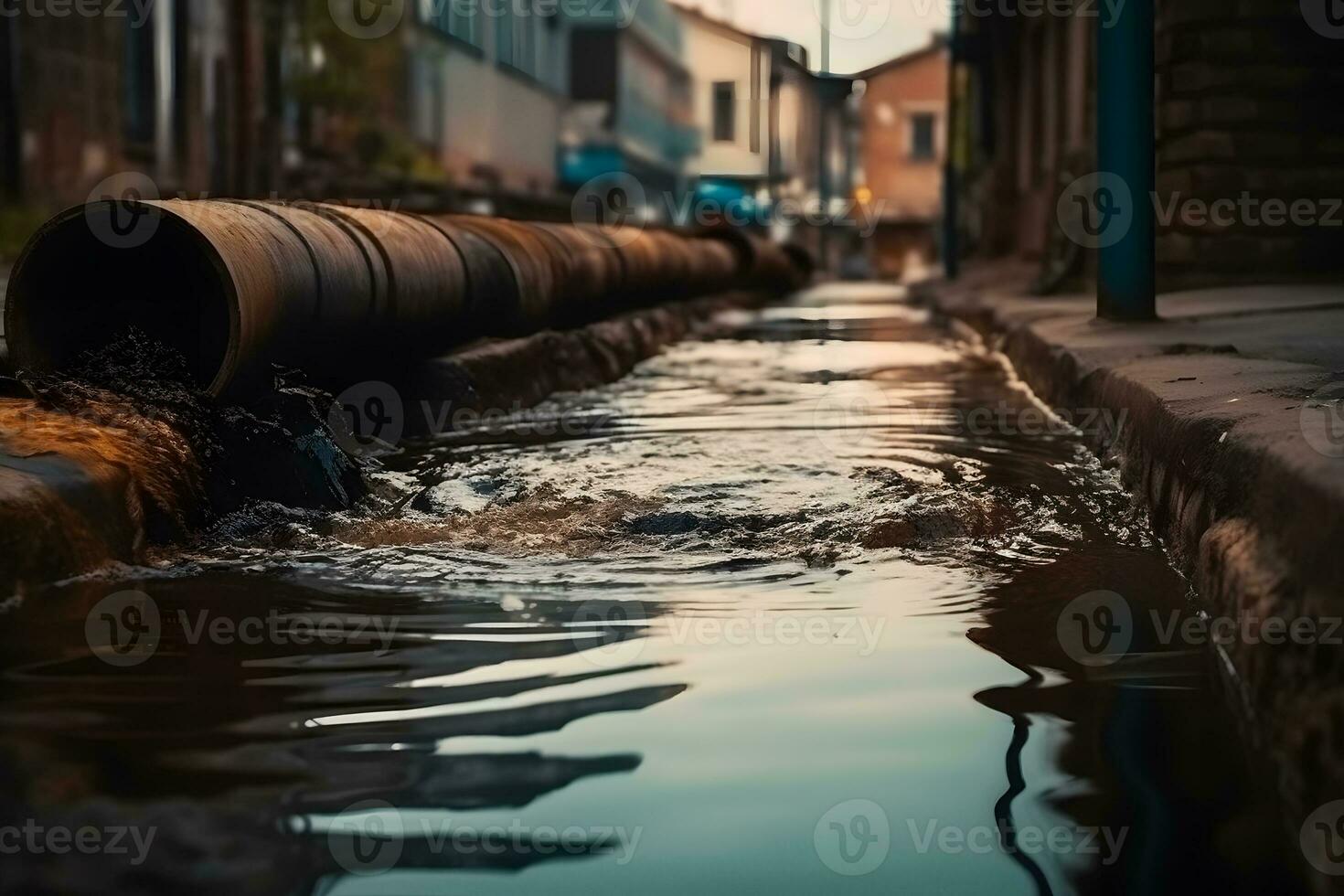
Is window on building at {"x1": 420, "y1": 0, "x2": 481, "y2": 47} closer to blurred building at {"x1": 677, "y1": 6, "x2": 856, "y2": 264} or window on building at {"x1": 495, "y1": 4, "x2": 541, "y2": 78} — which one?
window on building at {"x1": 495, "y1": 4, "x2": 541, "y2": 78}

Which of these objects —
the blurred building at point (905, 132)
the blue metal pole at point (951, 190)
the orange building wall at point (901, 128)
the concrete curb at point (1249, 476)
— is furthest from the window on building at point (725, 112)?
the concrete curb at point (1249, 476)

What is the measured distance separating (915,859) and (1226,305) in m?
6.18

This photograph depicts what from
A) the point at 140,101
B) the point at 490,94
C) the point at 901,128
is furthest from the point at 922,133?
Answer: the point at 140,101

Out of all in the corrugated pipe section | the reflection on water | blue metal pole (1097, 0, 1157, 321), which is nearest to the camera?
the reflection on water

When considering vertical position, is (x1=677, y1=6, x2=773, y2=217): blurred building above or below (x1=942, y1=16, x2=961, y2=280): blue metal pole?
above

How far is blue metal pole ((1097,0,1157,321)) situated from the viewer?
654 cm

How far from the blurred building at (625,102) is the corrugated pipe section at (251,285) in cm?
3019

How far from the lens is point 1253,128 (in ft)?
30.8

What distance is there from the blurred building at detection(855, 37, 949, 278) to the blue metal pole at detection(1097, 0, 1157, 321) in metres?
38.2

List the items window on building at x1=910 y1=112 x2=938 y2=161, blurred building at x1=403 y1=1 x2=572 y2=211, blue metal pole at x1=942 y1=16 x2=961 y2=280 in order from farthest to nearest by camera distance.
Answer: window on building at x1=910 y1=112 x2=938 y2=161 < blurred building at x1=403 y1=1 x2=572 y2=211 < blue metal pole at x1=942 y1=16 x2=961 y2=280

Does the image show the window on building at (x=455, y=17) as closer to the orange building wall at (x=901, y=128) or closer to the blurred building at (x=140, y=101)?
the blurred building at (x=140, y=101)

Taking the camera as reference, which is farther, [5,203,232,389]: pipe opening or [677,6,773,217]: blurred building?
[677,6,773,217]: blurred building

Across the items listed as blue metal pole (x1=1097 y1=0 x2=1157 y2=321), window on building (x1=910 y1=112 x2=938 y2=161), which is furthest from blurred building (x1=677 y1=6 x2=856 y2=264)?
blue metal pole (x1=1097 y1=0 x2=1157 y2=321)

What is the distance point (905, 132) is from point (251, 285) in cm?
4346
